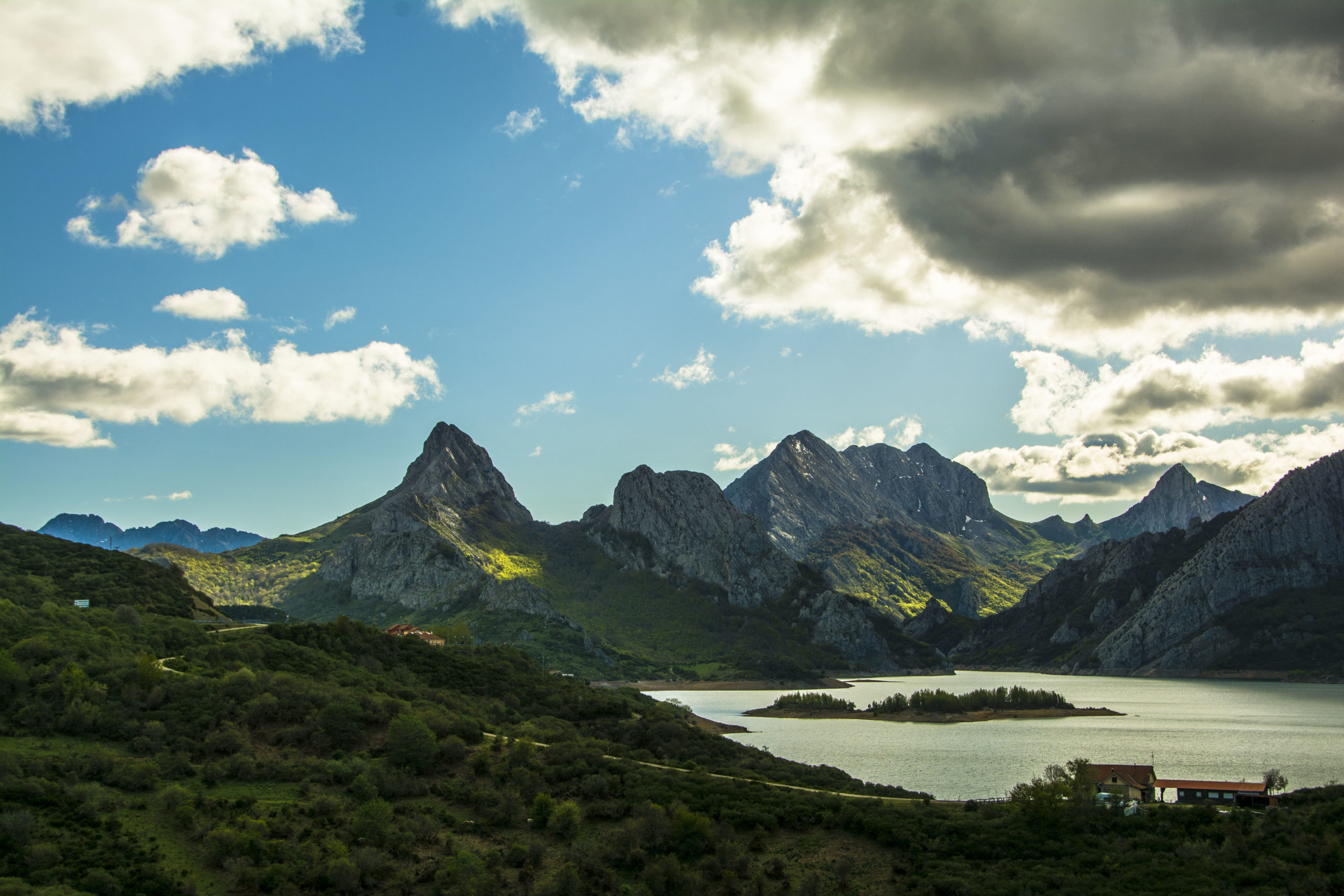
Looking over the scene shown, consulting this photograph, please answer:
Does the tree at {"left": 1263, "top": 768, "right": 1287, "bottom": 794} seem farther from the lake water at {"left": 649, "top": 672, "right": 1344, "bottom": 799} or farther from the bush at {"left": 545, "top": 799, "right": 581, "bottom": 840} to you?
the bush at {"left": 545, "top": 799, "right": 581, "bottom": 840}

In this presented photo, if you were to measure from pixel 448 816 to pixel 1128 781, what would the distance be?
5982 centimetres

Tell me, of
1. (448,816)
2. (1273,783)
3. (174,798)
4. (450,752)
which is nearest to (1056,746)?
(1273,783)

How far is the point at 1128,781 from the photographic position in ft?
272

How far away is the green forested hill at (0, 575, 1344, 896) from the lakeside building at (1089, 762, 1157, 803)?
5.96 metres

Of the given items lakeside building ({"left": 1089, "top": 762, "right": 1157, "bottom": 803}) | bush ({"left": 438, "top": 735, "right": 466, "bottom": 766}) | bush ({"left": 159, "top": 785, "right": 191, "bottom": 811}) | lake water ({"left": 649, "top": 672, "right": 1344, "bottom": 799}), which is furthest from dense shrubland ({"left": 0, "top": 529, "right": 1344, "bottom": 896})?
lake water ({"left": 649, "top": 672, "right": 1344, "bottom": 799})

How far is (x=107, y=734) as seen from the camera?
76875mm

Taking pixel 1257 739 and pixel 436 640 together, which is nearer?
pixel 1257 739

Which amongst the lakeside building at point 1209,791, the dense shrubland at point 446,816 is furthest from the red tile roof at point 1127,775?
the dense shrubland at point 446,816

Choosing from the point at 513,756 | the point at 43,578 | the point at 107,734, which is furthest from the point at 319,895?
the point at 43,578

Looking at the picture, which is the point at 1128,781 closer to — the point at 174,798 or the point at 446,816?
the point at 446,816

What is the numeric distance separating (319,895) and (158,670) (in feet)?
128

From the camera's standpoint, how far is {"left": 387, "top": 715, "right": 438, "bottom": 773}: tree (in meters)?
79.6

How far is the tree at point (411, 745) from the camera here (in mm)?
79625

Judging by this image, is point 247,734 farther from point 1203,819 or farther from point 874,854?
point 1203,819
